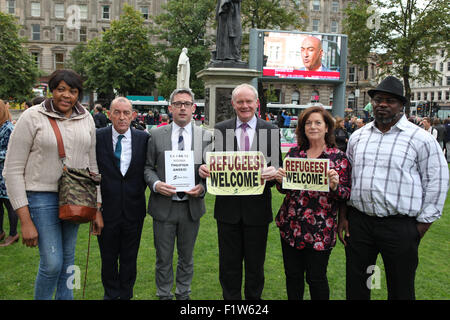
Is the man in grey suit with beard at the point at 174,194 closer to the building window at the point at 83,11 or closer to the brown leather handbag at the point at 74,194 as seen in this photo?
the brown leather handbag at the point at 74,194

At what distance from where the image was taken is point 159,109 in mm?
44375

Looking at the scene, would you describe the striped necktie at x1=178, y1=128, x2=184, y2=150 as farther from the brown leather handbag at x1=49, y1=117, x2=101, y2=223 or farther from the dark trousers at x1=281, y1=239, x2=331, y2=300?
the dark trousers at x1=281, y1=239, x2=331, y2=300

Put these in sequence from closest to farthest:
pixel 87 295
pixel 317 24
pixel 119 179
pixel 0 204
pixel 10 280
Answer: pixel 119 179 < pixel 87 295 < pixel 10 280 < pixel 0 204 < pixel 317 24

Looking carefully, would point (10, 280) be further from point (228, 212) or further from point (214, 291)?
point (228, 212)

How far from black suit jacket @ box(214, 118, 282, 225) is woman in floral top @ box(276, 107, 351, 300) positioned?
0.22 metres

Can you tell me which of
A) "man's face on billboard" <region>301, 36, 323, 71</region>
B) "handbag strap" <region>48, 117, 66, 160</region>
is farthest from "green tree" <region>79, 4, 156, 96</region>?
"handbag strap" <region>48, 117, 66, 160</region>

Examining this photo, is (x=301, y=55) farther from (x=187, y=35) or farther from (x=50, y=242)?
→ (x=50, y=242)

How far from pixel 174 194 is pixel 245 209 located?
73cm

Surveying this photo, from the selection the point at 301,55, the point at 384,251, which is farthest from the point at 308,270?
the point at 301,55

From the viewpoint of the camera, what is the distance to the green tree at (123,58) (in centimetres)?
4066

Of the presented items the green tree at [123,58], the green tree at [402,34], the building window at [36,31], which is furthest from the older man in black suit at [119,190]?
the building window at [36,31]

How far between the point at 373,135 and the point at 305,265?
1333 mm

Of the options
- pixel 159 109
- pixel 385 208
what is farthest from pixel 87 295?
pixel 159 109

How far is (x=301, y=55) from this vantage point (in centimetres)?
2378
